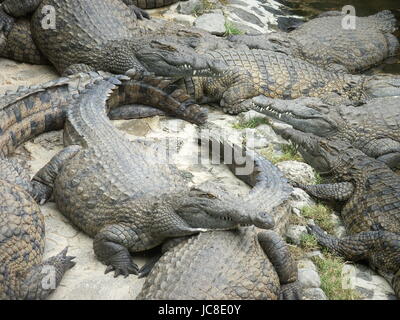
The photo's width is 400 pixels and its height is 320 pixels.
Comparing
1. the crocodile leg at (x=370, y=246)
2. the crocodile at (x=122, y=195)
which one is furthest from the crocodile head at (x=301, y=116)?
the crocodile leg at (x=370, y=246)

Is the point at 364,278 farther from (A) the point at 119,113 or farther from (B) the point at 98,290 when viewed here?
(A) the point at 119,113

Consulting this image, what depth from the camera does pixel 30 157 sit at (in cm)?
526

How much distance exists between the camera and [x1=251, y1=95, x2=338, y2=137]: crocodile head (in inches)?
255

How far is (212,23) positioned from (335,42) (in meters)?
1.77

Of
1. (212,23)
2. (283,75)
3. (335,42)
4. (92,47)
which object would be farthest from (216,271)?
(335,42)

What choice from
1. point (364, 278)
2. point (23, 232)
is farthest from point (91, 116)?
point (364, 278)

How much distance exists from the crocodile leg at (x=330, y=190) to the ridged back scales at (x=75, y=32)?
9.30 ft

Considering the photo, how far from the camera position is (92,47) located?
6633 millimetres

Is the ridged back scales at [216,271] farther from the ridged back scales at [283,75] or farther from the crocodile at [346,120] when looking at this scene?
the ridged back scales at [283,75]

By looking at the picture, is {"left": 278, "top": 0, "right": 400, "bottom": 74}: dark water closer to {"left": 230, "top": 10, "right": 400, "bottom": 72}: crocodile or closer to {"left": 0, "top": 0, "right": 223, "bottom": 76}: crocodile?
{"left": 230, "top": 10, "right": 400, "bottom": 72}: crocodile

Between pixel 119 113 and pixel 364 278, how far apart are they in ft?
9.40

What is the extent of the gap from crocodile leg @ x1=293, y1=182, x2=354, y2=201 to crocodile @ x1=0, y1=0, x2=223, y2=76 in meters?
1.96

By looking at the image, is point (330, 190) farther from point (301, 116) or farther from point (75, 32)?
point (75, 32)

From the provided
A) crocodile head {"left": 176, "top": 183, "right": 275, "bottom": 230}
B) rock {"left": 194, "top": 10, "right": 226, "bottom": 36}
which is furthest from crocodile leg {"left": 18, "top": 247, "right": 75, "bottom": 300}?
rock {"left": 194, "top": 10, "right": 226, "bottom": 36}
